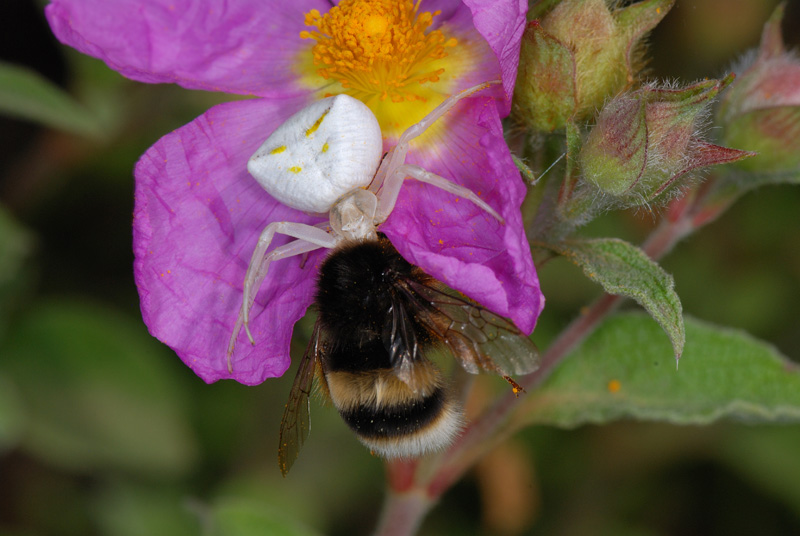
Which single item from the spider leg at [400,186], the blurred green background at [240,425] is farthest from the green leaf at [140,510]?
the spider leg at [400,186]

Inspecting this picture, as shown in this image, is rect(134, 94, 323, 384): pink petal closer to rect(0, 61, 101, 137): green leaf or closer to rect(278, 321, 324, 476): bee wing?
rect(278, 321, 324, 476): bee wing

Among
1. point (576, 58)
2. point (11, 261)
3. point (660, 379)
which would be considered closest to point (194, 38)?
point (576, 58)

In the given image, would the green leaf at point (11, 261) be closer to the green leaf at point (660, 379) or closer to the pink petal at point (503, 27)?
the green leaf at point (660, 379)

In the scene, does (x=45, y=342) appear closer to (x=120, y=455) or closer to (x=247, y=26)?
(x=120, y=455)

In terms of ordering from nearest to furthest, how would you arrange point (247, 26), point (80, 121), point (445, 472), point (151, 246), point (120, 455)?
point (151, 246)
point (247, 26)
point (445, 472)
point (80, 121)
point (120, 455)

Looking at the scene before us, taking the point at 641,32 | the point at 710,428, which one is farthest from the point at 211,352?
the point at 710,428

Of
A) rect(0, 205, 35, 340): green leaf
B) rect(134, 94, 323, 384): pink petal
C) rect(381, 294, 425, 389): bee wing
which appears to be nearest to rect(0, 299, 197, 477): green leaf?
rect(0, 205, 35, 340): green leaf
